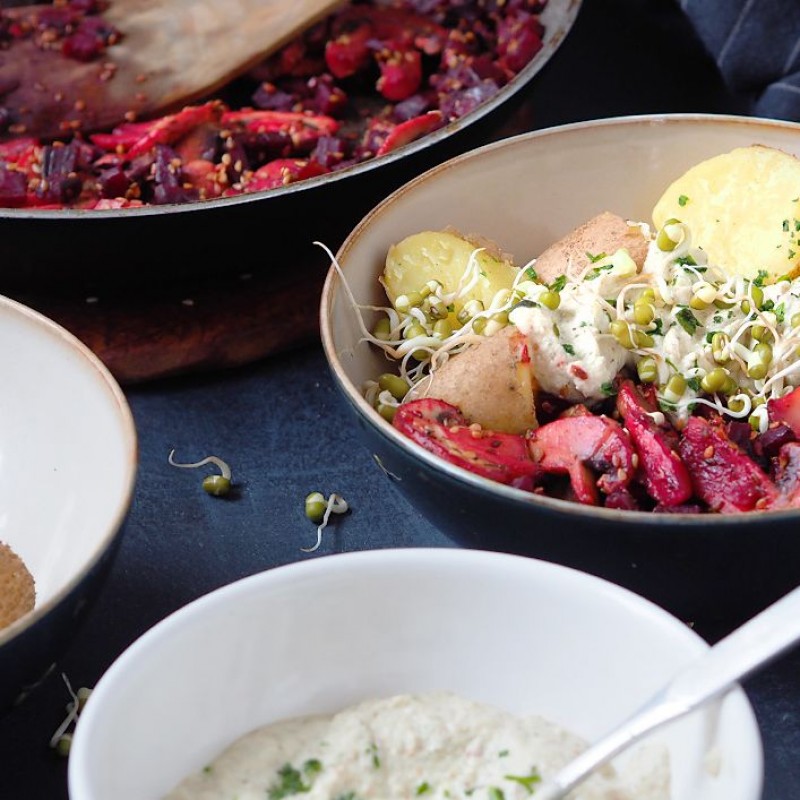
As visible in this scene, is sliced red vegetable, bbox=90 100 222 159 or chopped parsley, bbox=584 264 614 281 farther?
sliced red vegetable, bbox=90 100 222 159

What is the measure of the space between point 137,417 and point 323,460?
0.32 m

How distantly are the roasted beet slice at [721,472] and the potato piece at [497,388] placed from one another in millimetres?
204

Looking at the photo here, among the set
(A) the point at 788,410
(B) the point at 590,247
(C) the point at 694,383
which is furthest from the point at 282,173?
(A) the point at 788,410

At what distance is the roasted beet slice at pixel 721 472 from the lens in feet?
4.44

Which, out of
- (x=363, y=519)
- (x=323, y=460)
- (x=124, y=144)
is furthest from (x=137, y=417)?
(x=124, y=144)

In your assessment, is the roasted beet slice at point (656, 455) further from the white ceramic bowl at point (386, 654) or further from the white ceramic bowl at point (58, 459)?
the white ceramic bowl at point (58, 459)

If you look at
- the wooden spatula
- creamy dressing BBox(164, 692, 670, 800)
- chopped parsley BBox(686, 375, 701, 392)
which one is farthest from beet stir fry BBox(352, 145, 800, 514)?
the wooden spatula

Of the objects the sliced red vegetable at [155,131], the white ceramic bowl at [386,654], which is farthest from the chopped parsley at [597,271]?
the sliced red vegetable at [155,131]

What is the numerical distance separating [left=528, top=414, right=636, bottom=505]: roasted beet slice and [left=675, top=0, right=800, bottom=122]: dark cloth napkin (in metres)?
1.20

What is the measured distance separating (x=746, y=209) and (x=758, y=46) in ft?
2.63

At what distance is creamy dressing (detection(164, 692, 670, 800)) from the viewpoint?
108cm

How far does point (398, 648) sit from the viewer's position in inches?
48.2

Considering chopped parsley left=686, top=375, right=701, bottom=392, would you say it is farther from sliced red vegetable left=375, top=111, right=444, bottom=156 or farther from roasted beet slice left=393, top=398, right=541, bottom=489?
sliced red vegetable left=375, top=111, right=444, bottom=156

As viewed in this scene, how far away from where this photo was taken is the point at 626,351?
1.55 m
